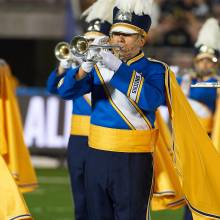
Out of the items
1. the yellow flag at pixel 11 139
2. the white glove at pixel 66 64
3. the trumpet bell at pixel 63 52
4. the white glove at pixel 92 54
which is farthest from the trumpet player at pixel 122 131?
the yellow flag at pixel 11 139

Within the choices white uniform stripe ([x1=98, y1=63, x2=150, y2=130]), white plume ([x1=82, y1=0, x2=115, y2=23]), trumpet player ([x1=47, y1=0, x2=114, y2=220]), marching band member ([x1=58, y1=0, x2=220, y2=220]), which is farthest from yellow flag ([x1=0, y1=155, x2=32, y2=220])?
white plume ([x1=82, y1=0, x2=115, y2=23])

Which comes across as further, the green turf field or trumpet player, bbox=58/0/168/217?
the green turf field

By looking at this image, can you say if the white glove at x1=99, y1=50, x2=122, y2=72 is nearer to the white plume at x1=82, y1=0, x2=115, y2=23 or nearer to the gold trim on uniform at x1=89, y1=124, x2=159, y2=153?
the gold trim on uniform at x1=89, y1=124, x2=159, y2=153

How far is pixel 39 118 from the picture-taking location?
12828 millimetres

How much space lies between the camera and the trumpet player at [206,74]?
318 inches

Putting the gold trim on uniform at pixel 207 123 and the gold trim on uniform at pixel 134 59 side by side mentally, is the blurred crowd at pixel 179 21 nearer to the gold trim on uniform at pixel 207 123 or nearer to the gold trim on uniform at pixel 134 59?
the gold trim on uniform at pixel 207 123

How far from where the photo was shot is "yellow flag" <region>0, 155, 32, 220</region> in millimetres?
6043

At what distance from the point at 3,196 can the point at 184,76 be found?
2.95 metres

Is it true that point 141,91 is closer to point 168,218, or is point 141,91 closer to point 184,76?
point 184,76

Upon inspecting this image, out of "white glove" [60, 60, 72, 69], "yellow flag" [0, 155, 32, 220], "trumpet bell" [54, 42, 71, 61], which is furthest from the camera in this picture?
"trumpet bell" [54, 42, 71, 61]

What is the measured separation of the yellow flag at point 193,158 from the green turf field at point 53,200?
3.05m

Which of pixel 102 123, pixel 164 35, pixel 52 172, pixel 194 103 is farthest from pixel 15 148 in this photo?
pixel 164 35

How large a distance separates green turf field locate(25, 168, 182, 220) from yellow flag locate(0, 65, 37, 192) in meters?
1.00

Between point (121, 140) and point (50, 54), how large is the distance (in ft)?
46.5
